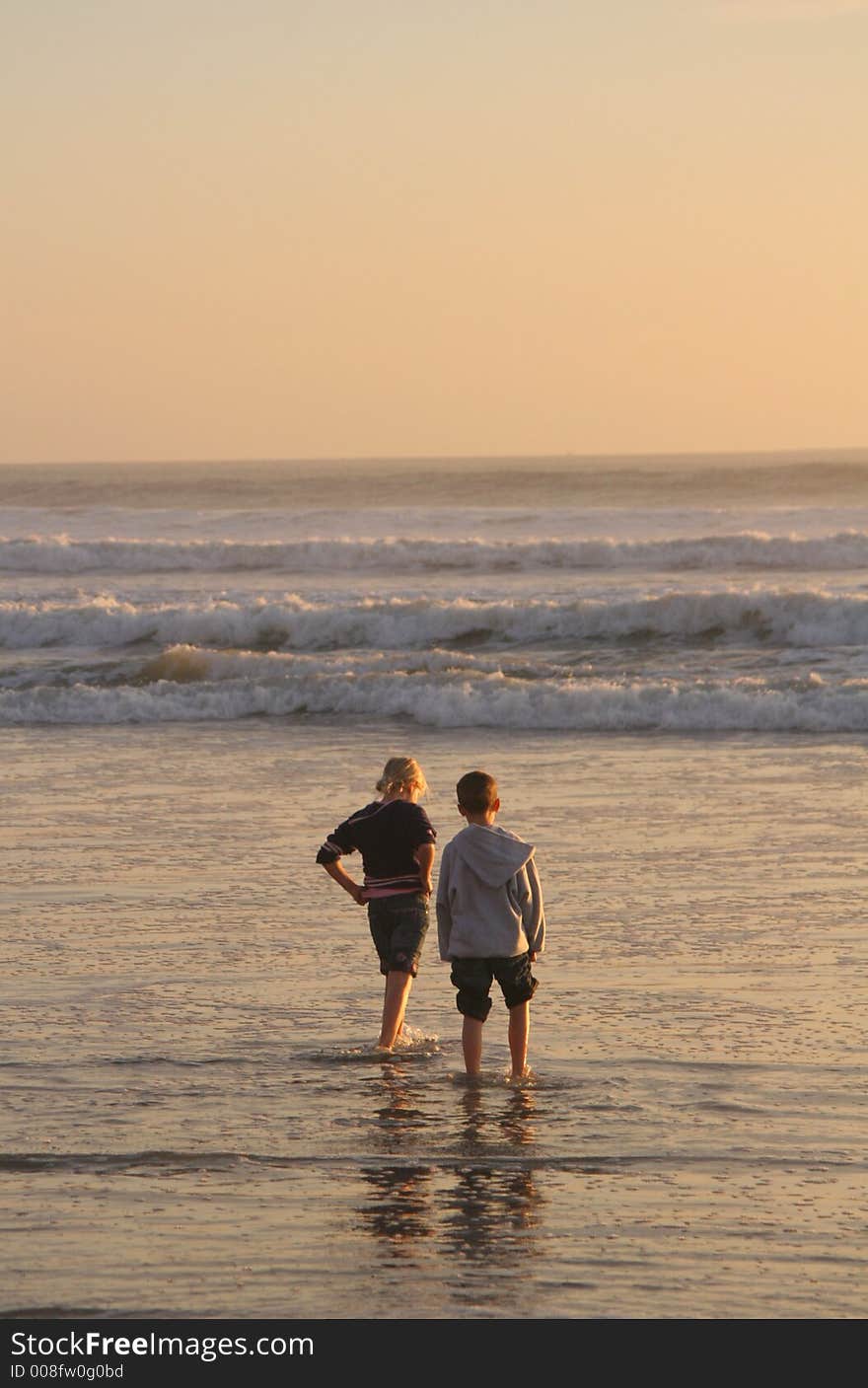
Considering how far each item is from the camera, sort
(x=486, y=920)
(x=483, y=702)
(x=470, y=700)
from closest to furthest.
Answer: (x=486, y=920) < (x=483, y=702) < (x=470, y=700)

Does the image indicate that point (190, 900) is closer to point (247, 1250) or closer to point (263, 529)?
point (247, 1250)

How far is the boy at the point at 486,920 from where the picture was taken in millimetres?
6480

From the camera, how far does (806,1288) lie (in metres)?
4.49

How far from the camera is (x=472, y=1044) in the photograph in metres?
6.45

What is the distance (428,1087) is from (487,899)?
2.21 feet

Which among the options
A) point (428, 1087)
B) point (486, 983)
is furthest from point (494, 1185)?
point (486, 983)

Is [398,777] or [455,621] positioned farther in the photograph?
[455,621]

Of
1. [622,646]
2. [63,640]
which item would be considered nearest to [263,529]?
[63,640]

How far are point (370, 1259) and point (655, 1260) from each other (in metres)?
0.71

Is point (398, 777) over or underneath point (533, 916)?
over

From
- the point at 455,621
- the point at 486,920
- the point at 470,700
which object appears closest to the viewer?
the point at 486,920

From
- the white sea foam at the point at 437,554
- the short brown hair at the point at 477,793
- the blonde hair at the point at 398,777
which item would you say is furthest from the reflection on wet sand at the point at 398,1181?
the white sea foam at the point at 437,554

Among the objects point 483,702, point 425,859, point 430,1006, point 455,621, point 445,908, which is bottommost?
point 430,1006

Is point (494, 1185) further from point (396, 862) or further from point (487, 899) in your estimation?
point (396, 862)
